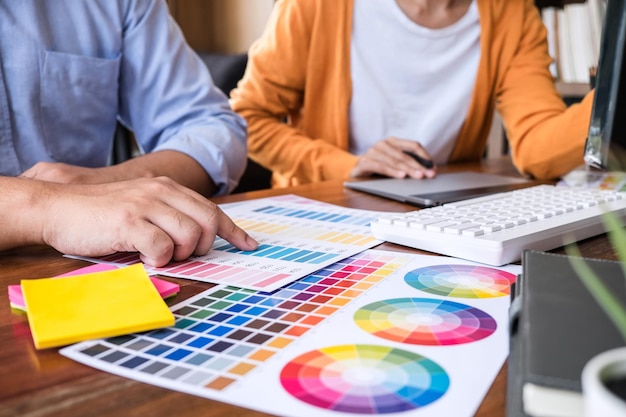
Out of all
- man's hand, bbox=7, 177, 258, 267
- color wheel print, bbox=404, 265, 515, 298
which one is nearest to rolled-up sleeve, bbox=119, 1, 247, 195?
man's hand, bbox=7, 177, 258, 267

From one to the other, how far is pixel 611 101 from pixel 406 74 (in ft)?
2.73

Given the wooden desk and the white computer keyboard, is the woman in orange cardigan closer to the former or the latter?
the white computer keyboard

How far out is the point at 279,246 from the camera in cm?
59

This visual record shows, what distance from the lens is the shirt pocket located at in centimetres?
92

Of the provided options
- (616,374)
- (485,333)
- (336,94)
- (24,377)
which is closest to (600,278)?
(485,333)

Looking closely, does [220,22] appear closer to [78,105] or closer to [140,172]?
[78,105]

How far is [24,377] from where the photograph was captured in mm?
329

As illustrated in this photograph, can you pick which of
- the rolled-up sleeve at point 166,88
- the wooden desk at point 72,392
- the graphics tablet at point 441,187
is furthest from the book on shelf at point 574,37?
the wooden desk at point 72,392

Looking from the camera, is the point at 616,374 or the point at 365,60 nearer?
the point at 616,374

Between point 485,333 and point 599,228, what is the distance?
1.07 ft

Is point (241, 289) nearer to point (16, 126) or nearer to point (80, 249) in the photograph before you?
point (80, 249)

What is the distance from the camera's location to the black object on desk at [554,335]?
0.24 m

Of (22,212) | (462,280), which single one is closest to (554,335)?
(462,280)

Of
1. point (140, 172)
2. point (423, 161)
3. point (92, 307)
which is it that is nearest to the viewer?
point (92, 307)
